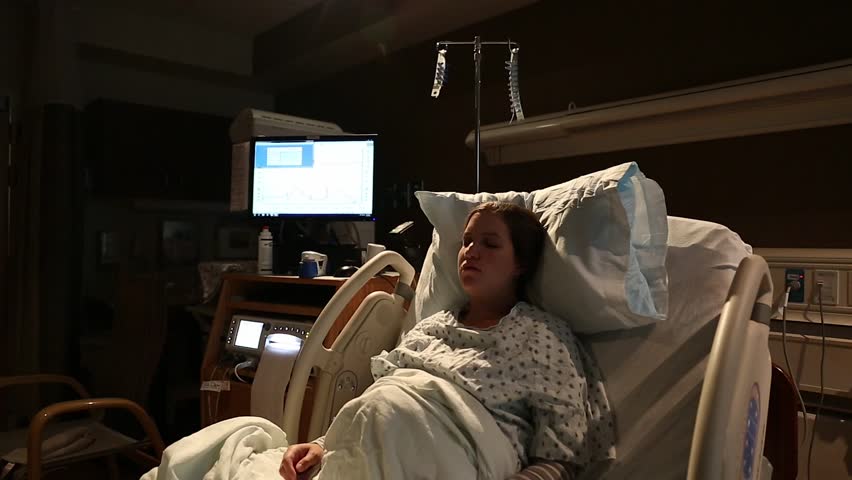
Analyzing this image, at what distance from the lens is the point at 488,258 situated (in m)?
1.28

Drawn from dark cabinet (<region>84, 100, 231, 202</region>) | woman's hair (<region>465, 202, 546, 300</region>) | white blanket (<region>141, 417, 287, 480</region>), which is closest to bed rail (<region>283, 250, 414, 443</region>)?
white blanket (<region>141, 417, 287, 480</region>)

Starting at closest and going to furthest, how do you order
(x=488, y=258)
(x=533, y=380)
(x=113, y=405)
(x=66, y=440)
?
1. (x=533, y=380)
2. (x=488, y=258)
3. (x=113, y=405)
4. (x=66, y=440)

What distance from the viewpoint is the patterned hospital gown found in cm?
Answer: 106

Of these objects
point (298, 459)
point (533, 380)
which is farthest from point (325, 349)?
point (533, 380)

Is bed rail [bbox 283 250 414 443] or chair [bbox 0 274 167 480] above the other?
bed rail [bbox 283 250 414 443]

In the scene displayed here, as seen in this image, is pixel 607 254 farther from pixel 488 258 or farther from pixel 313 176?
pixel 313 176

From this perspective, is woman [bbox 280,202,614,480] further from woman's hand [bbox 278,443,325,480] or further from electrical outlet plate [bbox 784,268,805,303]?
electrical outlet plate [bbox 784,268,805,303]

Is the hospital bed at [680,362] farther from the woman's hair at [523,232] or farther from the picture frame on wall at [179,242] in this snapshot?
the picture frame on wall at [179,242]

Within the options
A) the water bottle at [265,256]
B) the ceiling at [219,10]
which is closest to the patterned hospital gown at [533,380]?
the water bottle at [265,256]

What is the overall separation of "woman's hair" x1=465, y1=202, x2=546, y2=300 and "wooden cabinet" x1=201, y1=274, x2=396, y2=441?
0.71 m

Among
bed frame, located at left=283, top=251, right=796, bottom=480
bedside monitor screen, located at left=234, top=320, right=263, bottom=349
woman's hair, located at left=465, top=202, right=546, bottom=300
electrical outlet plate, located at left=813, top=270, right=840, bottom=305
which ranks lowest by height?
bedside monitor screen, located at left=234, top=320, right=263, bottom=349

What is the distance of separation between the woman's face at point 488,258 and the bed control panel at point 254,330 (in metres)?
0.83

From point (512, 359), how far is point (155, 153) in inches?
115

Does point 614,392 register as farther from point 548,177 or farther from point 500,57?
point 500,57
